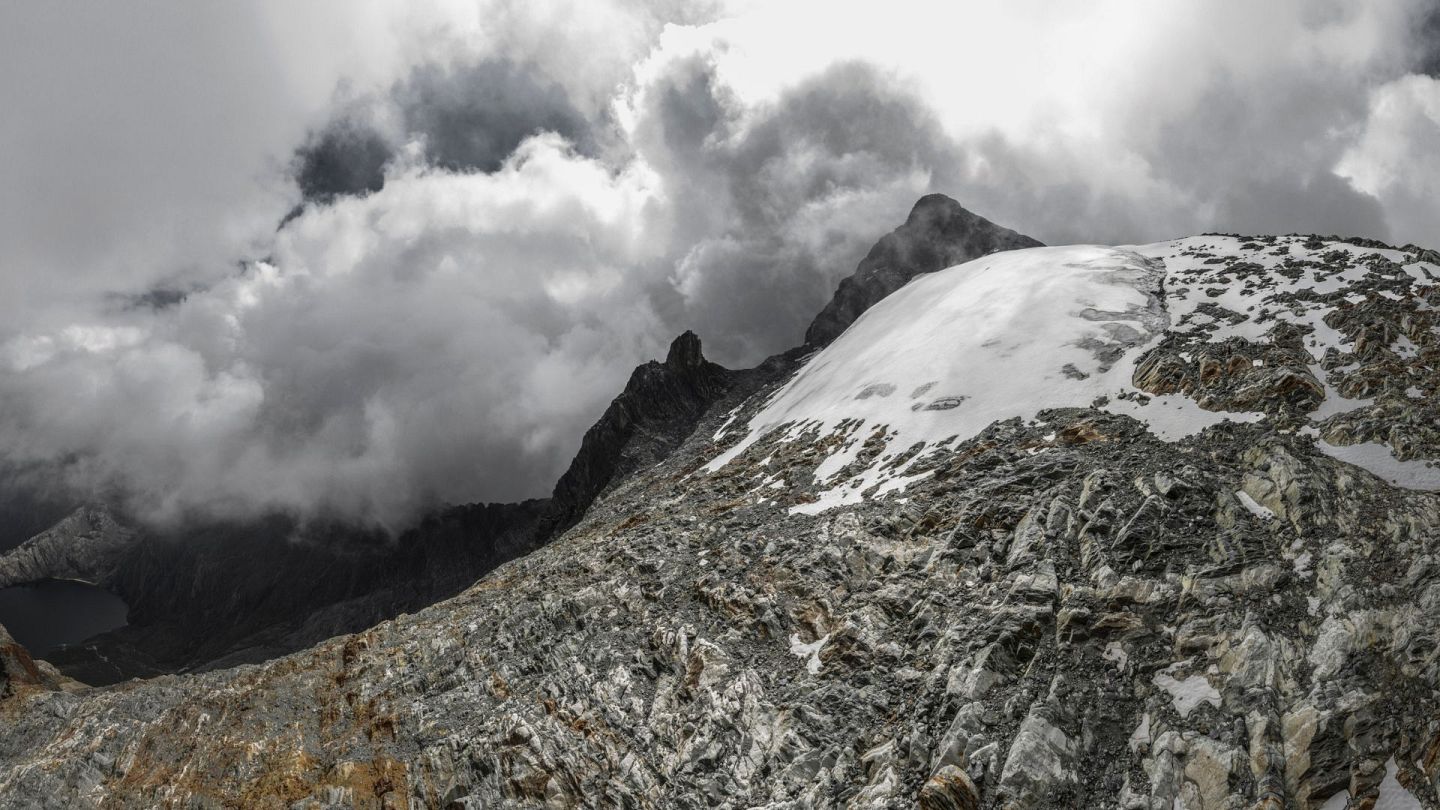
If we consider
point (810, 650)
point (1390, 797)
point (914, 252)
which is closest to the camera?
point (1390, 797)

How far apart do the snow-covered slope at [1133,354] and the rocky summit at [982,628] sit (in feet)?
1.10

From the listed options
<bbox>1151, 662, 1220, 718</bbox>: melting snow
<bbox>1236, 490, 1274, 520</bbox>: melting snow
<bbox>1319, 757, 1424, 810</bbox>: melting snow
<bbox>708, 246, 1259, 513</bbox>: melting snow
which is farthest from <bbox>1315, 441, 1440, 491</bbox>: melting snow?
<bbox>1319, 757, 1424, 810</bbox>: melting snow

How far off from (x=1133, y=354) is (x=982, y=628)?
101 feet

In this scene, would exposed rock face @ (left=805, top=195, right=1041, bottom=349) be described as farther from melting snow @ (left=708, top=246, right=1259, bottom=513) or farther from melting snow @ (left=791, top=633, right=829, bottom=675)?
melting snow @ (left=791, top=633, right=829, bottom=675)

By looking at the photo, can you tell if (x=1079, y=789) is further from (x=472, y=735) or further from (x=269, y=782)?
(x=269, y=782)

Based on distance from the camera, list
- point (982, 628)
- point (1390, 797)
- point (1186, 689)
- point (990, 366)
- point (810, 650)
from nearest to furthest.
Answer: point (1390, 797)
point (1186, 689)
point (982, 628)
point (810, 650)
point (990, 366)

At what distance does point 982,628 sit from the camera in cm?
2614

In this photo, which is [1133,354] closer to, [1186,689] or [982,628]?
[982,628]

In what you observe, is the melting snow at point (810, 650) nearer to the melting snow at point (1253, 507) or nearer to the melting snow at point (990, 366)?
the melting snow at point (990, 366)

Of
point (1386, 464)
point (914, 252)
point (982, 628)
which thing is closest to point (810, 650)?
point (982, 628)

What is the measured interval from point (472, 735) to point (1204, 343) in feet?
173

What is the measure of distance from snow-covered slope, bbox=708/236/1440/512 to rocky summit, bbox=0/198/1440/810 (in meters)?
0.34

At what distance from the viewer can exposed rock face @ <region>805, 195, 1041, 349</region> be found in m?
168

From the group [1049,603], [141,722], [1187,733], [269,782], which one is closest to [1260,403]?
[1049,603]
